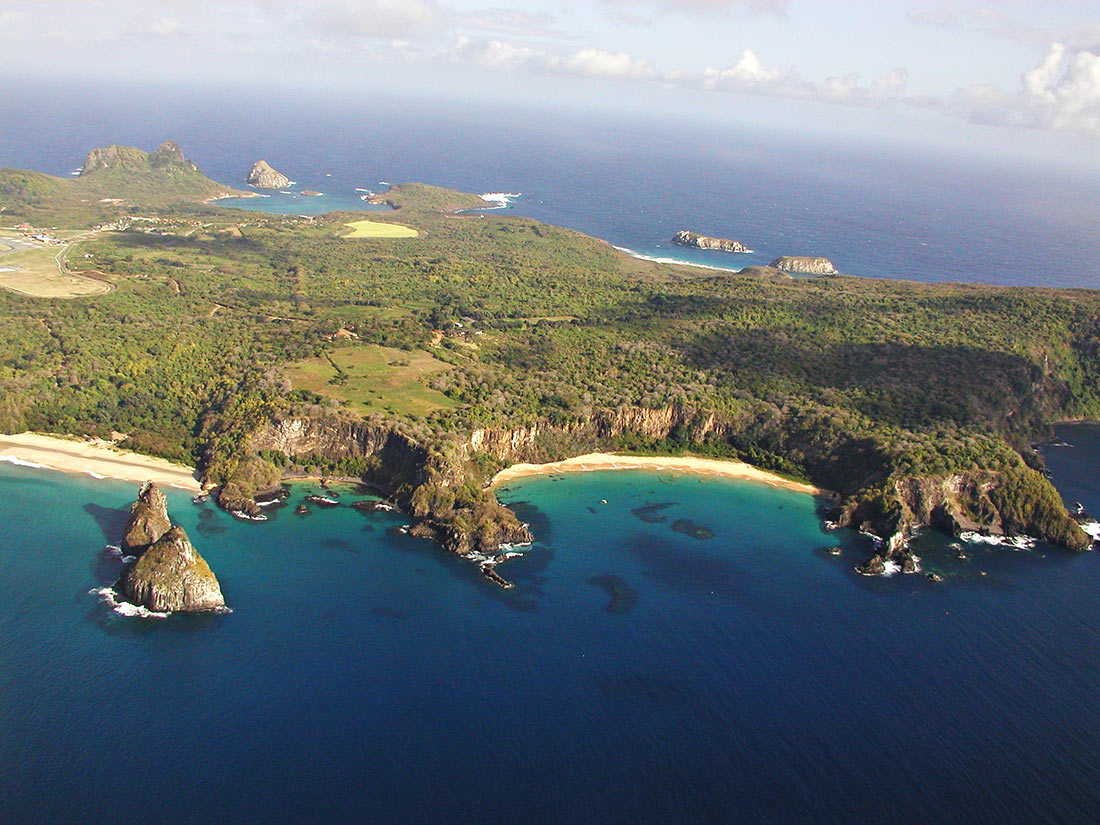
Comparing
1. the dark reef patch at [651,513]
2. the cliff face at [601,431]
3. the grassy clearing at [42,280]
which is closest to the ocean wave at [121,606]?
the cliff face at [601,431]

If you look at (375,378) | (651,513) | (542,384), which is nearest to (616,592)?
(651,513)

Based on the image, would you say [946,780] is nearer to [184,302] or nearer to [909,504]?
[909,504]

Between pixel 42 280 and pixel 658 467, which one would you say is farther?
pixel 42 280

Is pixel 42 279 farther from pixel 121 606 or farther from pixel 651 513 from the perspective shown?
pixel 651 513

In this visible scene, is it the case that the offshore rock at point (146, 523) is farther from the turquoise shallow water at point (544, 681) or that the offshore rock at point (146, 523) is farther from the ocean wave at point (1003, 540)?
the ocean wave at point (1003, 540)

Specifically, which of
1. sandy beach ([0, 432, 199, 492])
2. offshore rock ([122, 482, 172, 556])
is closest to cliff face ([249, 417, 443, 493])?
sandy beach ([0, 432, 199, 492])

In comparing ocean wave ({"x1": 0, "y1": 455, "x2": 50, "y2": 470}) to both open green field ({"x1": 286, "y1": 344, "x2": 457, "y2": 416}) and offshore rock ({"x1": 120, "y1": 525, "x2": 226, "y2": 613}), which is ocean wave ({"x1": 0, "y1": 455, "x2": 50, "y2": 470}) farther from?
offshore rock ({"x1": 120, "y1": 525, "x2": 226, "y2": 613})

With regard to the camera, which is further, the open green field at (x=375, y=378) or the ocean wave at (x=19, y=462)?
the open green field at (x=375, y=378)
